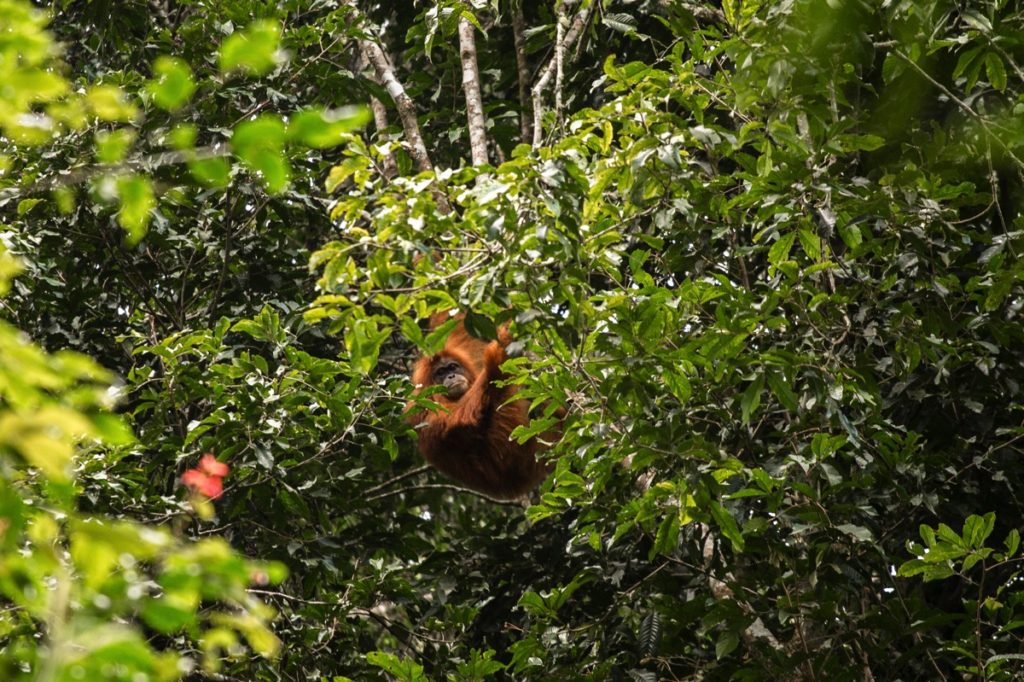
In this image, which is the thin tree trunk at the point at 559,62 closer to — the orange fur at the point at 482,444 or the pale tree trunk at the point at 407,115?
the pale tree trunk at the point at 407,115

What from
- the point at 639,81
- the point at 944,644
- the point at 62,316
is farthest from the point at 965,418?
the point at 62,316

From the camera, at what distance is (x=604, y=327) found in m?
4.02

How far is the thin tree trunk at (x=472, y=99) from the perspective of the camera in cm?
461

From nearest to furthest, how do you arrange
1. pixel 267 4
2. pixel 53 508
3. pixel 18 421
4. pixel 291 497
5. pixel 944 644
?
pixel 18 421 → pixel 53 508 → pixel 944 644 → pixel 291 497 → pixel 267 4

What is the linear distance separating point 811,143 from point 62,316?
415 centimetres

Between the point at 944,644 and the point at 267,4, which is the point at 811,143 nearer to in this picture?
the point at 944,644

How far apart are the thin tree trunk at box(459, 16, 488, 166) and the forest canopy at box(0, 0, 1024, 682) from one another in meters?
0.02

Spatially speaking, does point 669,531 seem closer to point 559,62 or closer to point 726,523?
point 726,523

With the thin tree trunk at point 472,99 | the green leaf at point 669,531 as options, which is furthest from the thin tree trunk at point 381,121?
the green leaf at point 669,531

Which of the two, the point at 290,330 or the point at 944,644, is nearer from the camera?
the point at 944,644

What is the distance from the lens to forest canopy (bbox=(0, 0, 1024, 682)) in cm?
392

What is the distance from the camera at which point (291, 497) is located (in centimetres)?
520

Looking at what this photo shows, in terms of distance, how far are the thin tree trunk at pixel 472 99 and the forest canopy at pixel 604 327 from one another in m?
0.02

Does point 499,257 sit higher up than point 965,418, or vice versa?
point 499,257
